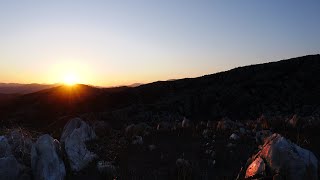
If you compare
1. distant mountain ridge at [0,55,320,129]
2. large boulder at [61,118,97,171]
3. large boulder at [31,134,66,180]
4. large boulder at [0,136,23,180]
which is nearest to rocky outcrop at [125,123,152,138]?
large boulder at [61,118,97,171]

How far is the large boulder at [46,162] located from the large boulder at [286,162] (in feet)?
13.6

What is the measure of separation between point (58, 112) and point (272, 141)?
133 ft

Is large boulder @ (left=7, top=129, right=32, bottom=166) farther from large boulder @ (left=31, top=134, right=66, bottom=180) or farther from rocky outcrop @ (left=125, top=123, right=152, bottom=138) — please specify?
rocky outcrop @ (left=125, top=123, right=152, bottom=138)

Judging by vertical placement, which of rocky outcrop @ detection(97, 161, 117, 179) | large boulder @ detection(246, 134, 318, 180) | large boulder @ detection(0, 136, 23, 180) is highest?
large boulder @ detection(246, 134, 318, 180)

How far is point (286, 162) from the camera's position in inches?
297

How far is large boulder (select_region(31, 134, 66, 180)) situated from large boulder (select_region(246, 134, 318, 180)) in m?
4.15

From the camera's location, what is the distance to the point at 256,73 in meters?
42.9

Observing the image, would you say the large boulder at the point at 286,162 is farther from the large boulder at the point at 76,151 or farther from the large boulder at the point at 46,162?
the large boulder at the point at 76,151

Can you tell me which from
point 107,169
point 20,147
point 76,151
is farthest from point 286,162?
point 20,147

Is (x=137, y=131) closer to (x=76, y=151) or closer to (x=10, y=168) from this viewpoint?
(x=76, y=151)

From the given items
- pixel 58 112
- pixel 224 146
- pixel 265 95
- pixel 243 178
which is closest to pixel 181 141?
pixel 224 146

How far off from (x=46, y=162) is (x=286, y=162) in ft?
16.7

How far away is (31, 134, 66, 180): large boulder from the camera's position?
348 inches

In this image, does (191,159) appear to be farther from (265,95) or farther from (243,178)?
(265,95)
